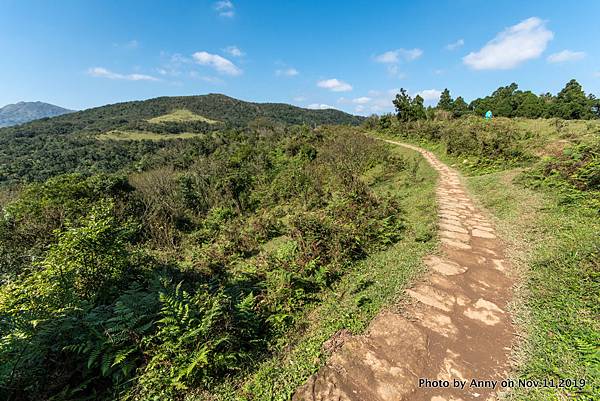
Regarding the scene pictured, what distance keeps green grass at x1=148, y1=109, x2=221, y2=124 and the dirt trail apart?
112 metres

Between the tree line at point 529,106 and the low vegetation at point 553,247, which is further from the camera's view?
the tree line at point 529,106

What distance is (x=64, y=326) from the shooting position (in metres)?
2.83

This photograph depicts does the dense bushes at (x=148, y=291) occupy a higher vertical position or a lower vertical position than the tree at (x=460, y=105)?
lower

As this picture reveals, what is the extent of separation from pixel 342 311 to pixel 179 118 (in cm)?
11763

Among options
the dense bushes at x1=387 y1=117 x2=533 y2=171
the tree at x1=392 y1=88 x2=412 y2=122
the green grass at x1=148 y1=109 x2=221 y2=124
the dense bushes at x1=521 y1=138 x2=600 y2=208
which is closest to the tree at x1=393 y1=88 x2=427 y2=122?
the tree at x1=392 y1=88 x2=412 y2=122

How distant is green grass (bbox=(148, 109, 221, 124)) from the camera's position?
98.6 m

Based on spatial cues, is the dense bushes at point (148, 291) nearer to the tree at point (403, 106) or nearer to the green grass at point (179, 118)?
the tree at point (403, 106)

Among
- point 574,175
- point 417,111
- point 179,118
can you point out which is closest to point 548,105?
point 417,111

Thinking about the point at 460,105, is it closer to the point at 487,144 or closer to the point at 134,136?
the point at 487,144

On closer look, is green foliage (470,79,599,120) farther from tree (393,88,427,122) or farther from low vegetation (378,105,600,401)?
low vegetation (378,105,600,401)

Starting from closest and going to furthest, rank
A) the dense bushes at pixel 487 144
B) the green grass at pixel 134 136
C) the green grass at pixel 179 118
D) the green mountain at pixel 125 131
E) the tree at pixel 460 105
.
→ the dense bushes at pixel 487 144, the tree at pixel 460 105, the green mountain at pixel 125 131, the green grass at pixel 134 136, the green grass at pixel 179 118

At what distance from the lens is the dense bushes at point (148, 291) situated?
2541 millimetres

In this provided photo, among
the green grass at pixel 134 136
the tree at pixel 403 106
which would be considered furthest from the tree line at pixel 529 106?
the green grass at pixel 134 136

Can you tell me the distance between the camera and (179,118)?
10294 cm
